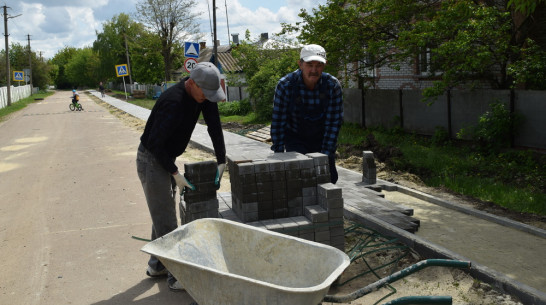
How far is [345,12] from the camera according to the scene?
13680 millimetres

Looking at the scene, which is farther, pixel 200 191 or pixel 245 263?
pixel 200 191

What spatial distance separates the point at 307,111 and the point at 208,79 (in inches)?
62.3


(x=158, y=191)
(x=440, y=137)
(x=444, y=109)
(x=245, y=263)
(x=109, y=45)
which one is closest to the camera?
(x=245, y=263)

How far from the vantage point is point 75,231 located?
255 inches

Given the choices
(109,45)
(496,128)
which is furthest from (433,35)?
(109,45)

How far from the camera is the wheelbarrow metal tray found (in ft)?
8.67

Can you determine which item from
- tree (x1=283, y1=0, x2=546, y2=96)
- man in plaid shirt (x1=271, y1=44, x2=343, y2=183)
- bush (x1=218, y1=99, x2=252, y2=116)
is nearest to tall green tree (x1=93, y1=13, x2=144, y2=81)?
bush (x1=218, y1=99, x2=252, y2=116)

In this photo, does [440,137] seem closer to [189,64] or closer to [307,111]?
[307,111]

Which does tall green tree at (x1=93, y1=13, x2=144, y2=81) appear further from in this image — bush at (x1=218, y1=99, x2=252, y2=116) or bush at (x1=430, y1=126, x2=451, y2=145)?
bush at (x1=430, y1=126, x2=451, y2=145)

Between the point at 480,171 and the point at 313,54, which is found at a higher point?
the point at 313,54

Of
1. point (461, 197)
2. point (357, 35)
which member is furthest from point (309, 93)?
point (357, 35)

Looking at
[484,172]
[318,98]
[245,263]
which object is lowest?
[484,172]

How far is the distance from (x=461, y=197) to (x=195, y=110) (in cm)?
507

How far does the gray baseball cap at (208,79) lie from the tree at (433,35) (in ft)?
24.7
